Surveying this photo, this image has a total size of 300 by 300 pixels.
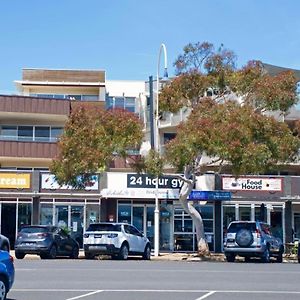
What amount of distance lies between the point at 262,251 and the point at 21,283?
14398 millimetres

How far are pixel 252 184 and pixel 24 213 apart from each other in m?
12.5

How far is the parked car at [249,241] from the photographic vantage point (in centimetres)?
2891

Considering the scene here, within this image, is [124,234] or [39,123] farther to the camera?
[39,123]

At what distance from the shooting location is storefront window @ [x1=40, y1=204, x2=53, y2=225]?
37.4 meters

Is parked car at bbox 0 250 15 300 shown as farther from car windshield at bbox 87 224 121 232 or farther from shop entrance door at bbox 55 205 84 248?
shop entrance door at bbox 55 205 84 248

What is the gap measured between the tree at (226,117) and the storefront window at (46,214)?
8.64 metres

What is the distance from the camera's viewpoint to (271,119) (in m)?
30.4

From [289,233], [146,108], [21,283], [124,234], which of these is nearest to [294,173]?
[289,233]

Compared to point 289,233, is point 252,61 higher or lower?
higher

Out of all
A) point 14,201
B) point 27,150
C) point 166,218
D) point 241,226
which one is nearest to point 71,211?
point 14,201

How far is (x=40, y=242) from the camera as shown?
28578mm

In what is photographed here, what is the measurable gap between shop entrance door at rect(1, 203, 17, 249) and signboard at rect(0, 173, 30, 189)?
147cm

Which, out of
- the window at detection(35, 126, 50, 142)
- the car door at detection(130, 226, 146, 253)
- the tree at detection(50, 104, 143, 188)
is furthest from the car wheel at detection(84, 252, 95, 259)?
the window at detection(35, 126, 50, 142)

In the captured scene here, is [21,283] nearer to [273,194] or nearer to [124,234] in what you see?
[124,234]
